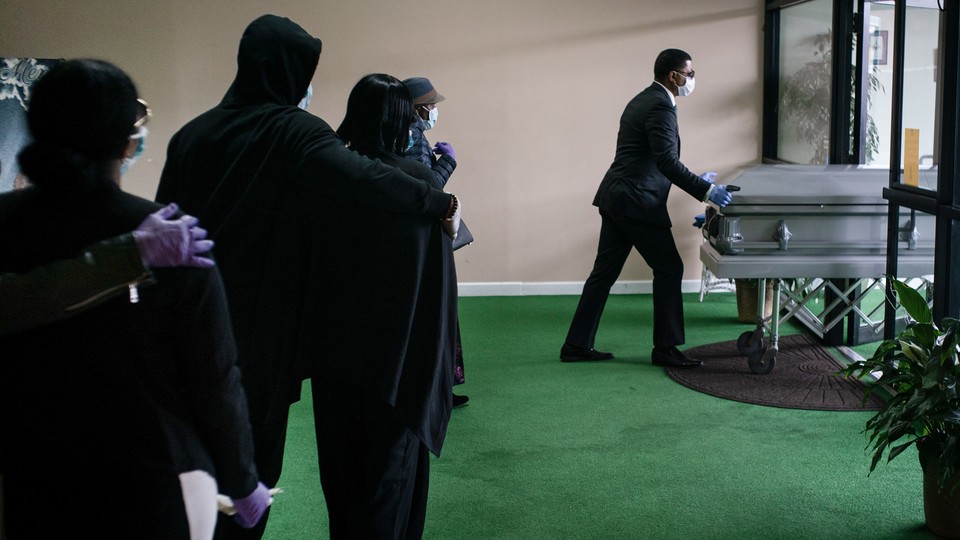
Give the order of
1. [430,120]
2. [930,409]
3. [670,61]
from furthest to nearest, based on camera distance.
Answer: [670,61]
[430,120]
[930,409]

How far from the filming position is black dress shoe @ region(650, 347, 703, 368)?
17.4 feet

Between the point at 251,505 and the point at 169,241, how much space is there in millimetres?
513

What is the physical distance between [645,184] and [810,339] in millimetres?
1472

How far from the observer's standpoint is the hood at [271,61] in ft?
7.54

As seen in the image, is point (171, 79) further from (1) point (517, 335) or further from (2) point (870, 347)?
(2) point (870, 347)

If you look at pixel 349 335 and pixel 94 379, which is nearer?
pixel 94 379

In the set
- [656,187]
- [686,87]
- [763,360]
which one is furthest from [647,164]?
[763,360]

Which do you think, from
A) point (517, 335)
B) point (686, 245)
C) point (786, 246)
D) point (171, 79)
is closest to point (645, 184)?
point (786, 246)

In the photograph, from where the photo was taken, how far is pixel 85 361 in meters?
1.47

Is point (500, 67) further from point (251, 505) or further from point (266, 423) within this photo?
point (251, 505)

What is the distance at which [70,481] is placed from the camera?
4.81 feet

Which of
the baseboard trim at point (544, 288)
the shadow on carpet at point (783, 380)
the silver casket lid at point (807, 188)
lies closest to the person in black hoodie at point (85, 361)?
the shadow on carpet at point (783, 380)

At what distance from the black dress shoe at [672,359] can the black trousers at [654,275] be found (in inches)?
1.8

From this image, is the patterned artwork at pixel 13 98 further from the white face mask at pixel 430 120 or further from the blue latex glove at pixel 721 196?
the blue latex glove at pixel 721 196
